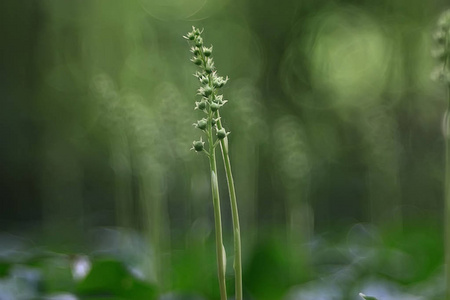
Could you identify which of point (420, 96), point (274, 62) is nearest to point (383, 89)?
point (420, 96)

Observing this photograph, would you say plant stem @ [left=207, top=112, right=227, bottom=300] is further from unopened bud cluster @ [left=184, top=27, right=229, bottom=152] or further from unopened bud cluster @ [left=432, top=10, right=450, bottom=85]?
unopened bud cluster @ [left=432, top=10, right=450, bottom=85]

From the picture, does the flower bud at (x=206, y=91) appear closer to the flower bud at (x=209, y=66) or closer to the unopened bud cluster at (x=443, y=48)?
the flower bud at (x=209, y=66)

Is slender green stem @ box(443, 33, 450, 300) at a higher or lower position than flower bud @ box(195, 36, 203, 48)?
lower

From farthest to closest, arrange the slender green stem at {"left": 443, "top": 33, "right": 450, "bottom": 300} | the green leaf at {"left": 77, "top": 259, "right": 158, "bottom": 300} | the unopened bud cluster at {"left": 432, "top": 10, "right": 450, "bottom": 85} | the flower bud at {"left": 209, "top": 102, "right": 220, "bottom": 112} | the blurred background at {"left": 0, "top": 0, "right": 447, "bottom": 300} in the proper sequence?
1. the blurred background at {"left": 0, "top": 0, "right": 447, "bottom": 300}
2. the green leaf at {"left": 77, "top": 259, "right": 158, "bottom": 300}
3. the unopened bud cluster at {"left": 432, "top": 10, "right": 450, "bottom": 85}
4. the slender green stem at {"left": 443, "top": 33, "right": 450, "bottom": 300}
5. the flower bud at {"left": 209, "top": 102, "right": 220, "bottom": 112}

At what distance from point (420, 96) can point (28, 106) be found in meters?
8.30

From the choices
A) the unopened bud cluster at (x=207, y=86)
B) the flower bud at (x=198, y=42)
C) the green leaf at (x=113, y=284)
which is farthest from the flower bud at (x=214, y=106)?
the green leaf at (x=113, y=284)

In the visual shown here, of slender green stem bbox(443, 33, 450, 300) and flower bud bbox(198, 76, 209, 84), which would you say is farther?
slender green stem bbox(443, 33, 450, 300)

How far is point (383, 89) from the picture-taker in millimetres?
13812

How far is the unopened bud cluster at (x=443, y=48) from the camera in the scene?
7.35ft

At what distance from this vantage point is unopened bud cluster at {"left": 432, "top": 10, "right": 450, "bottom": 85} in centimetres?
224

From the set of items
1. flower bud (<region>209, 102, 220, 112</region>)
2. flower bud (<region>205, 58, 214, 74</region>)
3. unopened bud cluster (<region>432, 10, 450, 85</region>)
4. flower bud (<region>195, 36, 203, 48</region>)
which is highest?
unopened bud cluster (<region>432, 10, 450, 85</region>)

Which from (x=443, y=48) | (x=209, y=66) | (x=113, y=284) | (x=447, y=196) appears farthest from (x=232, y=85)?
(x=209, y=66)

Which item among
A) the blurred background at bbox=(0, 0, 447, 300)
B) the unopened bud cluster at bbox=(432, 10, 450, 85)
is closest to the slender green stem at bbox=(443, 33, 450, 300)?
the unopened bud cluster at bbox=(432, 10, 450, 85)

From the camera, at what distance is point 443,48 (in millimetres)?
2270
